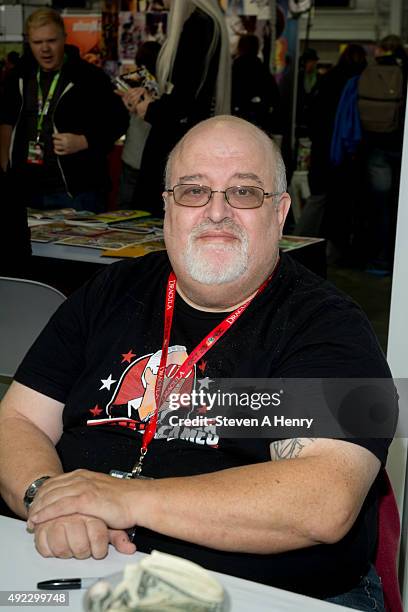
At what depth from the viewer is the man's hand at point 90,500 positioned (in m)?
1.37

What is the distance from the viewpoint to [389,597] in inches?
64.9

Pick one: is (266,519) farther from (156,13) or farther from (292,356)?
(156,13)

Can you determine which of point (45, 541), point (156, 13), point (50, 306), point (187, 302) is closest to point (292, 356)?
point (187, 302)

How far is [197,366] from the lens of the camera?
1.69m

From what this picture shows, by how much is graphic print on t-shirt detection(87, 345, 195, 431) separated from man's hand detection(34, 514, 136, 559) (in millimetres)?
367

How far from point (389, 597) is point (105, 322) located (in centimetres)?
82

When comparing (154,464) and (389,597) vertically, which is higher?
(154,464)

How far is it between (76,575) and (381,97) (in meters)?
6.08

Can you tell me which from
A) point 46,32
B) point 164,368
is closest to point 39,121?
point 46,32

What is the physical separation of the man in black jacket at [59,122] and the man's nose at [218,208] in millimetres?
2670

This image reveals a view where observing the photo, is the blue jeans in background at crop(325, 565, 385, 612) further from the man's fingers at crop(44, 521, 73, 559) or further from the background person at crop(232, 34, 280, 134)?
the background person at crop(232, 34, 280, 134)

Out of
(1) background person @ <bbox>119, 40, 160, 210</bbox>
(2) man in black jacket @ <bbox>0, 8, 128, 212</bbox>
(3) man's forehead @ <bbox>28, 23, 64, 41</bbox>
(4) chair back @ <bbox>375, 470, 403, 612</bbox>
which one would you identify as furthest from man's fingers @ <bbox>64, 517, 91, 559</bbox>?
(1) background person @ <bbox>119, 40, 160, 210</bbox>

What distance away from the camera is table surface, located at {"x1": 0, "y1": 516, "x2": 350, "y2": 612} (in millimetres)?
1093

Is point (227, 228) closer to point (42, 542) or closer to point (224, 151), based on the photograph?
point (224, 151)
